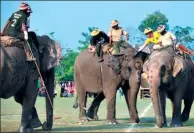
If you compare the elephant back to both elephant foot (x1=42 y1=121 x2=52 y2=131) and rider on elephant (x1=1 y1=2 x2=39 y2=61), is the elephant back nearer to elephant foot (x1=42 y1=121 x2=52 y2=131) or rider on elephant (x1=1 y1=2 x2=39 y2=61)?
rider on elephant (x1=1 y1=2 x2=39 y2=61)

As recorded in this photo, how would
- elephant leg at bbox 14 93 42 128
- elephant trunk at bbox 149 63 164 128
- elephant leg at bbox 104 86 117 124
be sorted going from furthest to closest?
elephant leg at bbox 104 86 117 124 → elephant trunk at bbox 149 63 164 128 → elephant leg at bbox 14 93 42 128

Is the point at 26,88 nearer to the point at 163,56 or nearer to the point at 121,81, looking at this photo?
the point at 163,56

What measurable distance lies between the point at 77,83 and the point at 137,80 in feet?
9.56

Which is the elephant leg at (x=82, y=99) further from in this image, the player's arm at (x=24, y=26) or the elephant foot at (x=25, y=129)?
the player's arm at (x=24, y=26)

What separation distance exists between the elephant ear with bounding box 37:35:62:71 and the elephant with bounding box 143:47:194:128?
2.51 metres

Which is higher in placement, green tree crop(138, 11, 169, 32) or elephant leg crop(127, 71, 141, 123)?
elephant leg crop(127, 71, 141, 123)

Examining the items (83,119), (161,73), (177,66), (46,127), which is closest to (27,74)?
(46,127)

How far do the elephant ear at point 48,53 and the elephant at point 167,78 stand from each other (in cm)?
251

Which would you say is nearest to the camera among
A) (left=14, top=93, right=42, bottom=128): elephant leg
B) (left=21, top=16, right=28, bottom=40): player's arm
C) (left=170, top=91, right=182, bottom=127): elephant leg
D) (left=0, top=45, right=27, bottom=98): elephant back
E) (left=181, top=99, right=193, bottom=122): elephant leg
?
(left=0, top=45, right=27, bottom=98): elephant back

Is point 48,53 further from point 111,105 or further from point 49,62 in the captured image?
point 111,105

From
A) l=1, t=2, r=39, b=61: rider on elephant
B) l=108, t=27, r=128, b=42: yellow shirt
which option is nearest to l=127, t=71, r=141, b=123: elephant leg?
l=108, t=27, r=128, b=42: yellow shirt

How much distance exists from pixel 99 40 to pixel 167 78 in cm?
446

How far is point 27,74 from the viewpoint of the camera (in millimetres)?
15281

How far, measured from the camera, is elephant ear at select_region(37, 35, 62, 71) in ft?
53.4
